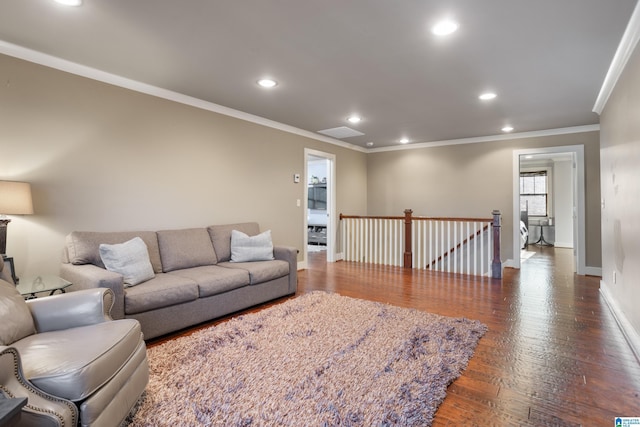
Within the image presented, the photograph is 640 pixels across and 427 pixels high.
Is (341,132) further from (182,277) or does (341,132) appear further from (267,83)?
(182,277)

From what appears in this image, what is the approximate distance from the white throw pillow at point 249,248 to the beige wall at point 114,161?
1.63 feet

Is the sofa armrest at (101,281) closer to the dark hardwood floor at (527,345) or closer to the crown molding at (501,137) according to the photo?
the dark hardwood floor at (527,345)

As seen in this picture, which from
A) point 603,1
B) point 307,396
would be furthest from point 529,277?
point 307,396

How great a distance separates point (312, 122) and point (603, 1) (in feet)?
11.6

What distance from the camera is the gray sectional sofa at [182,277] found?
2596 millimetres

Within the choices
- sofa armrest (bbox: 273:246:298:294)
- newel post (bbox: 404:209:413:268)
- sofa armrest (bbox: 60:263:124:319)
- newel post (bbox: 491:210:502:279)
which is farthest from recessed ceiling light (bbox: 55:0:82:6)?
newel post (bbox: 491:210:502:279)

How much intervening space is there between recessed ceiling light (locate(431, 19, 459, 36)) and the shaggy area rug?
2313mm

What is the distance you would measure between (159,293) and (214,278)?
0.53 meters

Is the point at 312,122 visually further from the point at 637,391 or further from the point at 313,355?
the point at 637,391

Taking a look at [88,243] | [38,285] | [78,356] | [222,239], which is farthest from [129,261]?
[78,356]

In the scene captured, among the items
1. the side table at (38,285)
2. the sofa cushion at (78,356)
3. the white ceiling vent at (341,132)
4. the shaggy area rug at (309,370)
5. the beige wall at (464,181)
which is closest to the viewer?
the sofa cushion at (78,356)

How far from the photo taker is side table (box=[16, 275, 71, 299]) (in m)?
2.23

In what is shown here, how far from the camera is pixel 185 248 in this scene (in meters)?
3.55

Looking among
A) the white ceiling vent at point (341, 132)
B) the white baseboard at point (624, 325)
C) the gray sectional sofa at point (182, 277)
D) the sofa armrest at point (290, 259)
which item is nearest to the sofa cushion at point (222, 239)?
→ the gray sectional sofa at point (182, 277)
